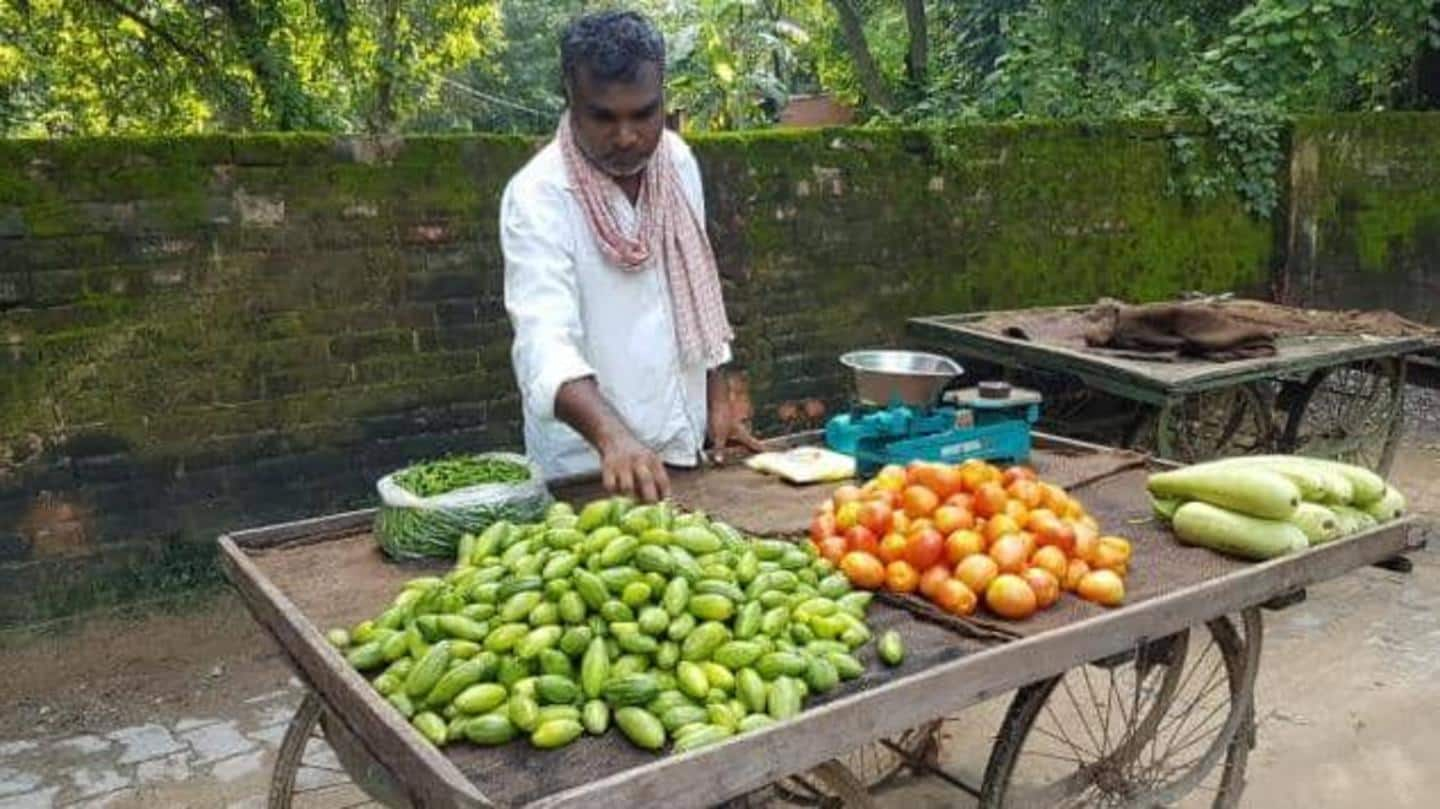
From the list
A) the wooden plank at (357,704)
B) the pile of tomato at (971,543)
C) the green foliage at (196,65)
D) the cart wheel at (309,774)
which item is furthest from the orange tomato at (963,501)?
the green foliage at (196,65)

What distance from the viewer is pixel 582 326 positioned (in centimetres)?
294

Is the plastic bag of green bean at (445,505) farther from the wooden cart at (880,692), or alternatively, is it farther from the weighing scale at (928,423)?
the weighing scale at (928,423)

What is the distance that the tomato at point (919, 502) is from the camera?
2.38 m

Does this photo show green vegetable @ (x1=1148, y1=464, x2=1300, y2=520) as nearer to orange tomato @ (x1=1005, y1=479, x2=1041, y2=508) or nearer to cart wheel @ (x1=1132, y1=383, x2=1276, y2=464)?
orange tomato @ (x1=1005, y1=479, x2=1041, y2=508)

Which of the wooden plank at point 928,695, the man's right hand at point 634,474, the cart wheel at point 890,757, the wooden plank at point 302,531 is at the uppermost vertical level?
the man's right hand at point 634,474

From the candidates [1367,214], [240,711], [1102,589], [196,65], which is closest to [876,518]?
[1102,589]

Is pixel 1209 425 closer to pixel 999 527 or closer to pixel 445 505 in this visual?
pixel 999 527

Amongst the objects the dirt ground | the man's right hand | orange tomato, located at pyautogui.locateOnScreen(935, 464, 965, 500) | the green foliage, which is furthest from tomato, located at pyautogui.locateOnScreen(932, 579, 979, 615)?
the green foliage

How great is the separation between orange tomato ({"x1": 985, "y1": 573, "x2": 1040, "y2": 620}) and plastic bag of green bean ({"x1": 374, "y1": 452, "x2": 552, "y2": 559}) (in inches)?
36.0

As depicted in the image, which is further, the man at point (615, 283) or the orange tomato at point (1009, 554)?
the man at point (615, 283)

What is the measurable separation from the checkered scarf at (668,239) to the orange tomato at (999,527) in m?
1.04

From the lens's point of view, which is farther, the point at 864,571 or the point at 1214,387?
the point at 1214,387

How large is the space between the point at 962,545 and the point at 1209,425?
432cm

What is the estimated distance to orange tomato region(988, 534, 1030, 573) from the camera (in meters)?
2.19
